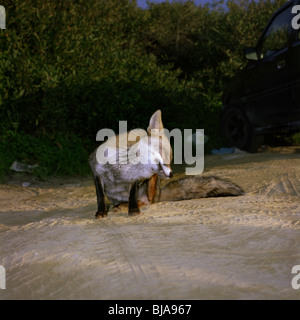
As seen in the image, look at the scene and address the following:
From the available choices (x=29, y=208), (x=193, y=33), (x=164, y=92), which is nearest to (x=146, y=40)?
(x=193, y=33)

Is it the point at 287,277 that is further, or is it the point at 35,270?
the point at 35,270

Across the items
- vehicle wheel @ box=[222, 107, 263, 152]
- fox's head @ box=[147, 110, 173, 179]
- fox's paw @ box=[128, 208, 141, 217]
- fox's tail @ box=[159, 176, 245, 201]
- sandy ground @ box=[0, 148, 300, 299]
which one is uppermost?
vehicle wheel @ box=[222, 107, 263, 152]

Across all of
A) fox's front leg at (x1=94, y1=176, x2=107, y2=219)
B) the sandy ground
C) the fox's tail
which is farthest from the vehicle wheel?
fox's front leg at (x1=94, y1=176, x2=107, y2=219)

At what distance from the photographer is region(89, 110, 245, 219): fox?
11.8 feet

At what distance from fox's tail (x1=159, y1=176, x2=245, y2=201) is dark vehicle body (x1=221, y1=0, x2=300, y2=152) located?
2619 mm

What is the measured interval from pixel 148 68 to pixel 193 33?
4.38 m

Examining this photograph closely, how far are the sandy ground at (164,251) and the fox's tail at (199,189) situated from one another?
202mm

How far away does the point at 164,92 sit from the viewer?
913cm

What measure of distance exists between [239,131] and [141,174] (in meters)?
5.06

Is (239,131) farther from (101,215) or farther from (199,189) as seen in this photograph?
(101,215)

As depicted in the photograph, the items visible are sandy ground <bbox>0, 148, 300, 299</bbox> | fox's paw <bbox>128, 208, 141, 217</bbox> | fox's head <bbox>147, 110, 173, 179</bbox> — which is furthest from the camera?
fox's paw <bbox>128, 208, 141, 217</bbox>

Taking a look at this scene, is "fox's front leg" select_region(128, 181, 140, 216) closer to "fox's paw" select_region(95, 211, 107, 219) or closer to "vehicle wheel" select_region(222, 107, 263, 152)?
"fox's paw" select_region(95, 211, 107, 219)

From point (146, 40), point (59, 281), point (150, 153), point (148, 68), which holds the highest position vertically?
point (146, 40)
